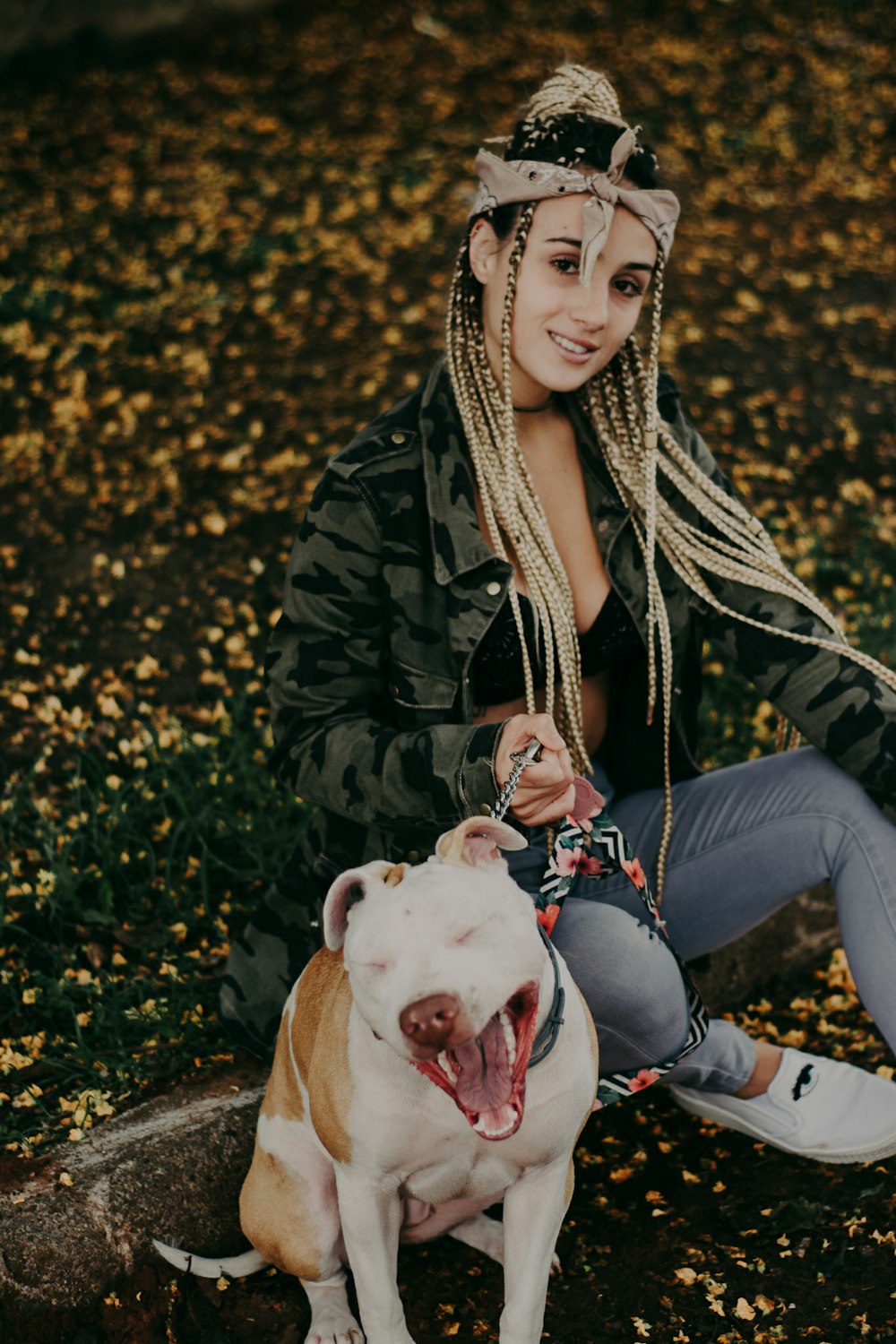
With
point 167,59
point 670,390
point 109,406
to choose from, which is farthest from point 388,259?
point 670,390

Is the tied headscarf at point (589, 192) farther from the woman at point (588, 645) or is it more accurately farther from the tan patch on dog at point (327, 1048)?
the tan patch on dog at point (327, 1048)

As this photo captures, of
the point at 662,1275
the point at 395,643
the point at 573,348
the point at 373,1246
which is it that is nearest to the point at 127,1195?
the point at 373,1246

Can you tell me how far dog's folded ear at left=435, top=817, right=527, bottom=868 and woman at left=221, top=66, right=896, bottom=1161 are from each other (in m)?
0.36

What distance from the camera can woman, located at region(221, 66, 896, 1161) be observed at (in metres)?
2.52

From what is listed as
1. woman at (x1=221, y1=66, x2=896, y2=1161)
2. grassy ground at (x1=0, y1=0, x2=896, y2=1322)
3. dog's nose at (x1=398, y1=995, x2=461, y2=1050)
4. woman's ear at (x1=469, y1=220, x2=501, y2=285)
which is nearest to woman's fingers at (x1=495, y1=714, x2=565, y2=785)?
woman at (x1=221, y1=66, x2=896, y2=1161)

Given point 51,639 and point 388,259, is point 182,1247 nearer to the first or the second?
point 51,639

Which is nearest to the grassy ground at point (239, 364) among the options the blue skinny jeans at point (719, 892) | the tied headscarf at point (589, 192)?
the blue skinny jeans at point (719, 892)

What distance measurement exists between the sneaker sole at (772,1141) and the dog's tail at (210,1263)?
929 millimetres

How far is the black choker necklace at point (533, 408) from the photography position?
2766mm

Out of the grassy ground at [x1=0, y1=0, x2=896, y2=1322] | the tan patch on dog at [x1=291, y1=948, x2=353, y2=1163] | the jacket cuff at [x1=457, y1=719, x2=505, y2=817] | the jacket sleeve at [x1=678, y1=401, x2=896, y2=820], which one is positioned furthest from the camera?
the grassy ground at [x1=0, y1=0, x2=896, y2=1322]

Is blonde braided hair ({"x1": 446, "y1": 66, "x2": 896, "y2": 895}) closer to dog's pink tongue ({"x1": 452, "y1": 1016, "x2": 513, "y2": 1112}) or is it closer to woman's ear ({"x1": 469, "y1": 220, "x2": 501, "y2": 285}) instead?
woman's ear ({"x1": 469, "y1": 220, "x2": 501, "y2": 285})

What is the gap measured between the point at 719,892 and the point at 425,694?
2.41 feet

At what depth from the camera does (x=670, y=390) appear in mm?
2912

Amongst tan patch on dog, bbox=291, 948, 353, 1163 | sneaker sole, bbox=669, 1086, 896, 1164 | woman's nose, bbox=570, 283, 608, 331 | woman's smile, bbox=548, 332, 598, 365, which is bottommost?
Result: sneaker sole, bbox=669, 1086, 896, 1164
